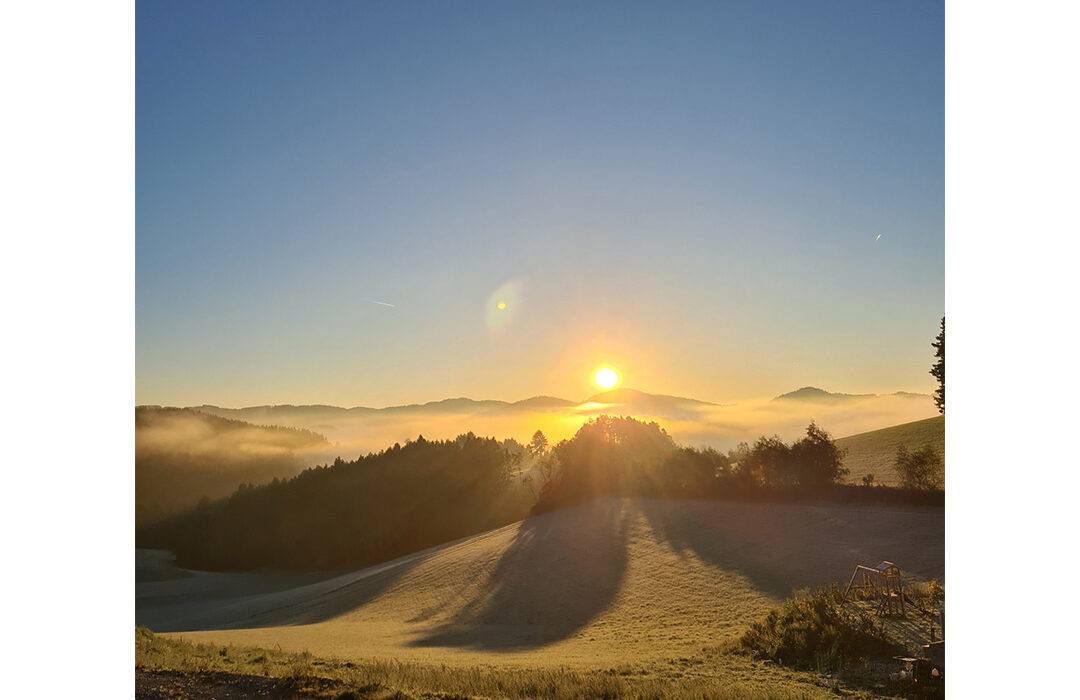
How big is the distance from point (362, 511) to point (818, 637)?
40599 millimetres

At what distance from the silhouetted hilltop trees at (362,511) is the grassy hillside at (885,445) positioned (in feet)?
59.8

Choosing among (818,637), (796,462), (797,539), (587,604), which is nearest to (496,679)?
(818,637)

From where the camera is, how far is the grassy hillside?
1049 inches

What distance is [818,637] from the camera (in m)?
10.4

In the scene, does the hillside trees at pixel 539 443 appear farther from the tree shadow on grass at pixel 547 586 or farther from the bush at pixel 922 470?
the bush at pixel 922 470

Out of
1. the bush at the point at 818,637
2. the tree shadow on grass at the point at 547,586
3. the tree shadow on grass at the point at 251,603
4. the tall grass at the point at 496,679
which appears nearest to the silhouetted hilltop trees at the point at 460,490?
the tree shadow on grass at the point at 547,586

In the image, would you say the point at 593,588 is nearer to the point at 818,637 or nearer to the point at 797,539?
the point at 797,539

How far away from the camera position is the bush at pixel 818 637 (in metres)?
9.69
